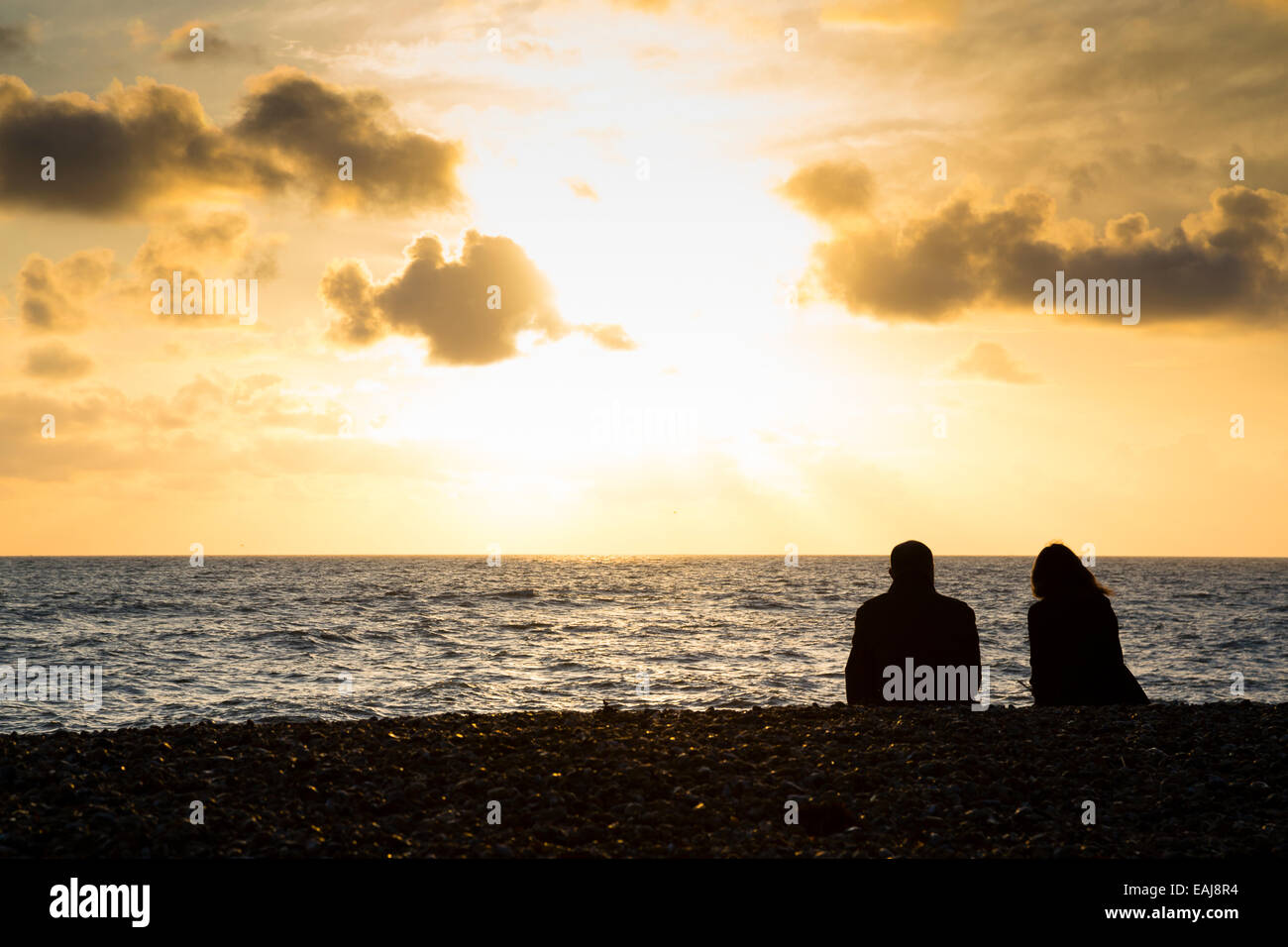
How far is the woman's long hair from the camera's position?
9.62 meters

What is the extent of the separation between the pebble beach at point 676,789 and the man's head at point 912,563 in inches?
58.8

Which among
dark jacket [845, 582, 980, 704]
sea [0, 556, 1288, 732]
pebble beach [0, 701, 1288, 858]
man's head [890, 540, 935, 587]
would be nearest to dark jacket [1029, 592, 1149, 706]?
pebble beach [0, 701, 1288, 858]

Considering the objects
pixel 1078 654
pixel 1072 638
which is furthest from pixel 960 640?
pixel 1078 654

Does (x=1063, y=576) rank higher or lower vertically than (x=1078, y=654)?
higher

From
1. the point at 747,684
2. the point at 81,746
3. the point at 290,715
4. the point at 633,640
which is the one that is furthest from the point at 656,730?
the point at 633,640

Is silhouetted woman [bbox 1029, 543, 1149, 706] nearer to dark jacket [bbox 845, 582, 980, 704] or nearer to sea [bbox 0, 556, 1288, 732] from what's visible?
dark jacket [bbox 845, 582, 980, 704]

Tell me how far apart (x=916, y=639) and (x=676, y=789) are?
3.57 metres

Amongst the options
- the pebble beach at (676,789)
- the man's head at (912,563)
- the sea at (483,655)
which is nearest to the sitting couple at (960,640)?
the man's head at (912,563)

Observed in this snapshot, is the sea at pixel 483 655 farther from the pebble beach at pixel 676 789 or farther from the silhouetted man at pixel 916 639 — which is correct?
the silhouetted man at pixel 916 639

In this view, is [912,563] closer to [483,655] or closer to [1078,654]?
[1078,654]

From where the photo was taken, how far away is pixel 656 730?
9.45m

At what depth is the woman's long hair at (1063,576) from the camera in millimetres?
9617

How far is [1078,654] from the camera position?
33.5 ft
